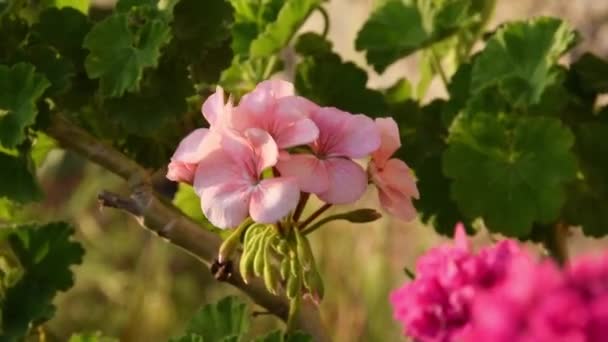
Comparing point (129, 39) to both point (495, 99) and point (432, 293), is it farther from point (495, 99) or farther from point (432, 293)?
point (432, 293)

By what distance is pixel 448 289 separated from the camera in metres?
0.55

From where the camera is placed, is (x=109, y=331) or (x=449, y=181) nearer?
(x=449, y=181)

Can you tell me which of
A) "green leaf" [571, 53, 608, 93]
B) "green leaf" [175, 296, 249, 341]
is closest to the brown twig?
"green leaf" [175, 296, 249, 341]

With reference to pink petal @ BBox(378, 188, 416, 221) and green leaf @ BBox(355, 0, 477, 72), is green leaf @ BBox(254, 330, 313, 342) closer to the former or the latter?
pink petal @ BBox(378, 188, 416, 221)

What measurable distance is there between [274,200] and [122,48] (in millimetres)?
279

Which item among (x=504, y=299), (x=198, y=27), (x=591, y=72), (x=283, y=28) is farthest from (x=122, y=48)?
(x=504, y=299)

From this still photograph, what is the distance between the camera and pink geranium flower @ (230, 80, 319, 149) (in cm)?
73

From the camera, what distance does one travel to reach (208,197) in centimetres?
73

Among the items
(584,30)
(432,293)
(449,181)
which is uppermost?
(432,293)

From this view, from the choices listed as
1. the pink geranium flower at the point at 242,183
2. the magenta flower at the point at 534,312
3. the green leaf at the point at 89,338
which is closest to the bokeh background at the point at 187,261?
the green leaf at the point at 89,338

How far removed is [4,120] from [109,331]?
1.53 meters

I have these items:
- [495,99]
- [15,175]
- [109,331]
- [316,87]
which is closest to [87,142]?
[15,175]

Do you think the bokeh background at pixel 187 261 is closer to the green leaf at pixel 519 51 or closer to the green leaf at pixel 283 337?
the green leaf at pixel 519 51

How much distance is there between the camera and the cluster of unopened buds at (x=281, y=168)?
73 centimetres
